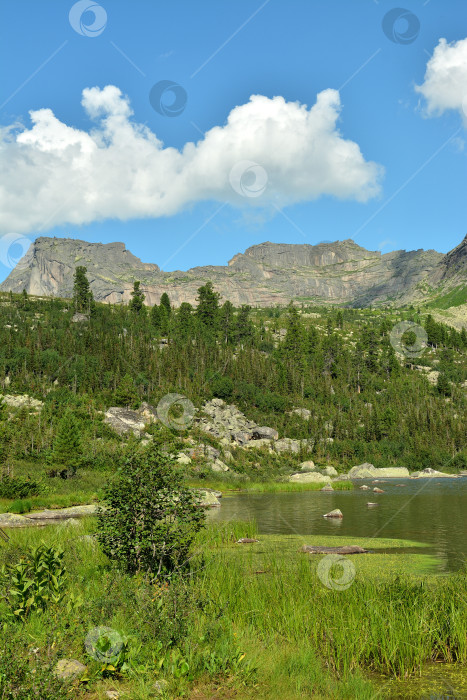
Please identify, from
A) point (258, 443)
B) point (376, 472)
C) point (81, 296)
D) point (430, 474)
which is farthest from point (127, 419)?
point (81, 296)

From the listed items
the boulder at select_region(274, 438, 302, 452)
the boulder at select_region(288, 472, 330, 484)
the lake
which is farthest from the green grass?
the boulder at select_region(274, 438, 302, 452)

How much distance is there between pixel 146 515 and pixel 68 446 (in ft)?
148

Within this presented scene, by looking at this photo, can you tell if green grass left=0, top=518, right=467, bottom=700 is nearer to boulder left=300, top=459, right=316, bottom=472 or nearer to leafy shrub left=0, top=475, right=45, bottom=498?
leafy shrub left=0, top=475, right=45, bottom=498

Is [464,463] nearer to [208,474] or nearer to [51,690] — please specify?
[208,474]

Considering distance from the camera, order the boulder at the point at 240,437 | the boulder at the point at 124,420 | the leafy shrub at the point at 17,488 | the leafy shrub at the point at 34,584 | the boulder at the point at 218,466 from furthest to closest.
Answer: the boulder at the point at 240,437 → the boulder at the point at 124,420 → the boulder at the point at 218,466 → the leafy shrub at the point at 17,488 → the leafy shrub at the point at 34,584

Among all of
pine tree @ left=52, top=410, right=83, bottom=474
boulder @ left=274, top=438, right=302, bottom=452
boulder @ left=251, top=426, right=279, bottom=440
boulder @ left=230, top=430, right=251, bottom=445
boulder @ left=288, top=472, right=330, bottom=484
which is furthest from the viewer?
boulder @ left=251, top=426, right=279, bottom=440

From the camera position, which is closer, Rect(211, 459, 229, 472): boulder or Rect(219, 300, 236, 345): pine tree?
Rect(211, 459, 229, 472): boulder

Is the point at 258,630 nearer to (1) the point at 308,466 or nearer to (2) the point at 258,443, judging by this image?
(1) the point at 308,466

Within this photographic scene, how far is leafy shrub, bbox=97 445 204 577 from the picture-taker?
39.5ft

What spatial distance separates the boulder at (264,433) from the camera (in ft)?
335

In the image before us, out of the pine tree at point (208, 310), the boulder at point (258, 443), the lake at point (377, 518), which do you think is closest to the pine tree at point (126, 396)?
the boulder at point (258, 443)

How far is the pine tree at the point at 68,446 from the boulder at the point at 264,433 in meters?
52.0

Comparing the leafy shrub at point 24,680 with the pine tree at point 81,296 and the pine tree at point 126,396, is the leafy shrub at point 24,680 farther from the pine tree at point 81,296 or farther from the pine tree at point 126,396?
the pine tree at point 81,296

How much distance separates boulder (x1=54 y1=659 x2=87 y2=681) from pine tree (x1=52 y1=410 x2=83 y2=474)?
48838 millimetres
